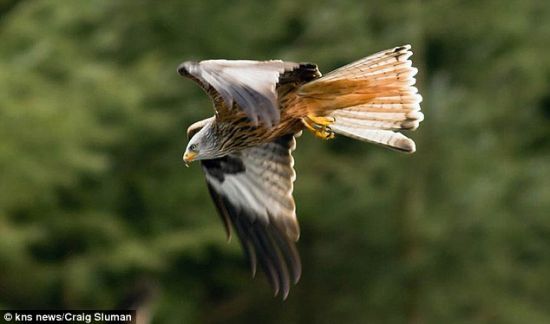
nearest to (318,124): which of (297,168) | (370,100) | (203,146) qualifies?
(370,100)

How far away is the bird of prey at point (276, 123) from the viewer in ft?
16.8

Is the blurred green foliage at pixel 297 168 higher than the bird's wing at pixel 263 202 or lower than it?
higher

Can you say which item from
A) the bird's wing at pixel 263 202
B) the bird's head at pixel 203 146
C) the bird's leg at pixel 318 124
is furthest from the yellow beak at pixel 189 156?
the bird's wing at pixel 263 202

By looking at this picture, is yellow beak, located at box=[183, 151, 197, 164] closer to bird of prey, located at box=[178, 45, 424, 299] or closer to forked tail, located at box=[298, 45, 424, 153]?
bird of prey, located at box=[178, 45, 424, 299]

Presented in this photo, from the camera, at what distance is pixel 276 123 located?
4863mm

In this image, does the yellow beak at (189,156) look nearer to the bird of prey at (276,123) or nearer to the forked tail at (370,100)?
the bird of prey at (276,123)

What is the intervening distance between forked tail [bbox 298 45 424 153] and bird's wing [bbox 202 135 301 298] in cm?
60

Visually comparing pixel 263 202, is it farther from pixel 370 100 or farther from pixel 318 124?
pixel 370 100

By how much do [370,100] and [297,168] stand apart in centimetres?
825

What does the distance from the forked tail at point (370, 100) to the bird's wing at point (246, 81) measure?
0.38 m

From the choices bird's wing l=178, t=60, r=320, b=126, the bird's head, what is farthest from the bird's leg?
bird's wing l=178, t=60, r=320, b=126

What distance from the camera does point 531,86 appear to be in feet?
48.2

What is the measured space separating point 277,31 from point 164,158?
5.50 feet

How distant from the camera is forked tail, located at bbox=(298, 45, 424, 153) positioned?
5.70 metres
